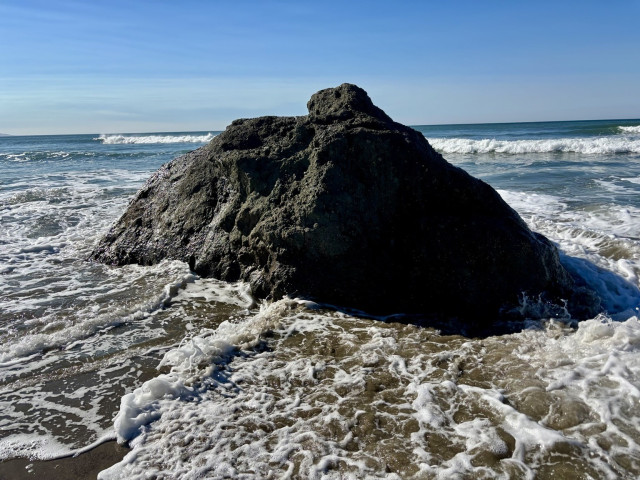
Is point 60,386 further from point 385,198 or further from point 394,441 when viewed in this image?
point 385,198

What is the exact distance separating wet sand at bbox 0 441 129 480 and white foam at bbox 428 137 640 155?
22.8m

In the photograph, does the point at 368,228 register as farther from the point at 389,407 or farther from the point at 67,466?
the point at 67,466

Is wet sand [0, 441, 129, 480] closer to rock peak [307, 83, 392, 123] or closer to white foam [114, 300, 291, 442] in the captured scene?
white foam [114, 300, 291, 442]

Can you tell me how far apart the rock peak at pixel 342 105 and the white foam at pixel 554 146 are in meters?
18.8

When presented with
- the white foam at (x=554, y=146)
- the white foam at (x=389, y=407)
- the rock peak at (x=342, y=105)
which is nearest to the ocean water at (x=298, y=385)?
the white foam at (x=389, y=407)

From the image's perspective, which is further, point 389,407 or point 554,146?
point 554,146

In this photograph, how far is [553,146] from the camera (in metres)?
23.1

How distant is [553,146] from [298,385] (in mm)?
23906

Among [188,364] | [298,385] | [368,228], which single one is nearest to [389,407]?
[298,385]

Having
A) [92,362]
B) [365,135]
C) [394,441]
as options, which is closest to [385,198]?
[365,135]

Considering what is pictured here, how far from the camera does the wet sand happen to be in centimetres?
250

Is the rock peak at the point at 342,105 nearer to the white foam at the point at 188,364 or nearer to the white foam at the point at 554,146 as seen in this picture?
the white foam at the point at 188,364

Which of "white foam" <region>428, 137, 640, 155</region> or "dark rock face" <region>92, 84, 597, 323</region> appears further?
"white foam" <region>428, 137, 640, 155</region>

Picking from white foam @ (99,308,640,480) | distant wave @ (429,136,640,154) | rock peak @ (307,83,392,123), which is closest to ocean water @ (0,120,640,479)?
white foam @ (99,308,640,480)
